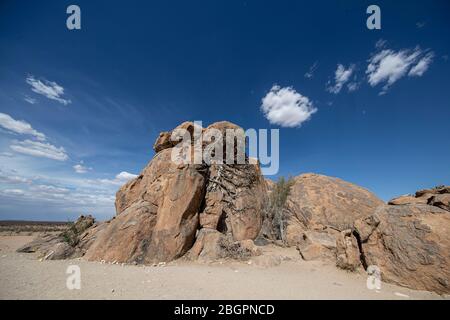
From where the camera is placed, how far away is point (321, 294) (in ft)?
19.2

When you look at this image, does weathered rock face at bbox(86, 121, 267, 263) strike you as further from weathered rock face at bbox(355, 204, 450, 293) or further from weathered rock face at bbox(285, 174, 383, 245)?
weathered rock face at bbox(355, 204, 450, 293)

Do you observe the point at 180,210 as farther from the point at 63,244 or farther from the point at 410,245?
the point at 410,245

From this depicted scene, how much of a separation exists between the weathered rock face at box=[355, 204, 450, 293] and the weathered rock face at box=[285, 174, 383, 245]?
4.32 meters

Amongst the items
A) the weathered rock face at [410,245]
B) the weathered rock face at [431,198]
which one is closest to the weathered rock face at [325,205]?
the weathered rock face at [431,198]

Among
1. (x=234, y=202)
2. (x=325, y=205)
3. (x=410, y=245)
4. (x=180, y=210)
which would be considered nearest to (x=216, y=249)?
(x=180, y=210)

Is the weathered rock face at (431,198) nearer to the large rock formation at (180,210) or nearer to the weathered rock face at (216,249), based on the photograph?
the weathered rock face at (216,249)

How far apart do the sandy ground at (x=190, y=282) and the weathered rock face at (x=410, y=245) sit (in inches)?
20.3

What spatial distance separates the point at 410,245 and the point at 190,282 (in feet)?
25.3

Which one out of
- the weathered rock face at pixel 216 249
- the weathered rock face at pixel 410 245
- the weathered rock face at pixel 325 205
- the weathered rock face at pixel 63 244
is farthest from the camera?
the weathered rock face at pixel 325 205

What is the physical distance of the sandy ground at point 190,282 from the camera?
18.1 feet

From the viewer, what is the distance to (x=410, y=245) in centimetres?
705

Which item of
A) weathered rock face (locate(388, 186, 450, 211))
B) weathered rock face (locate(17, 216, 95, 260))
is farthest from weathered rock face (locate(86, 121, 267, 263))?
weathered rock face (locate(388, 186, 450, 211))

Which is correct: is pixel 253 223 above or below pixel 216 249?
above
